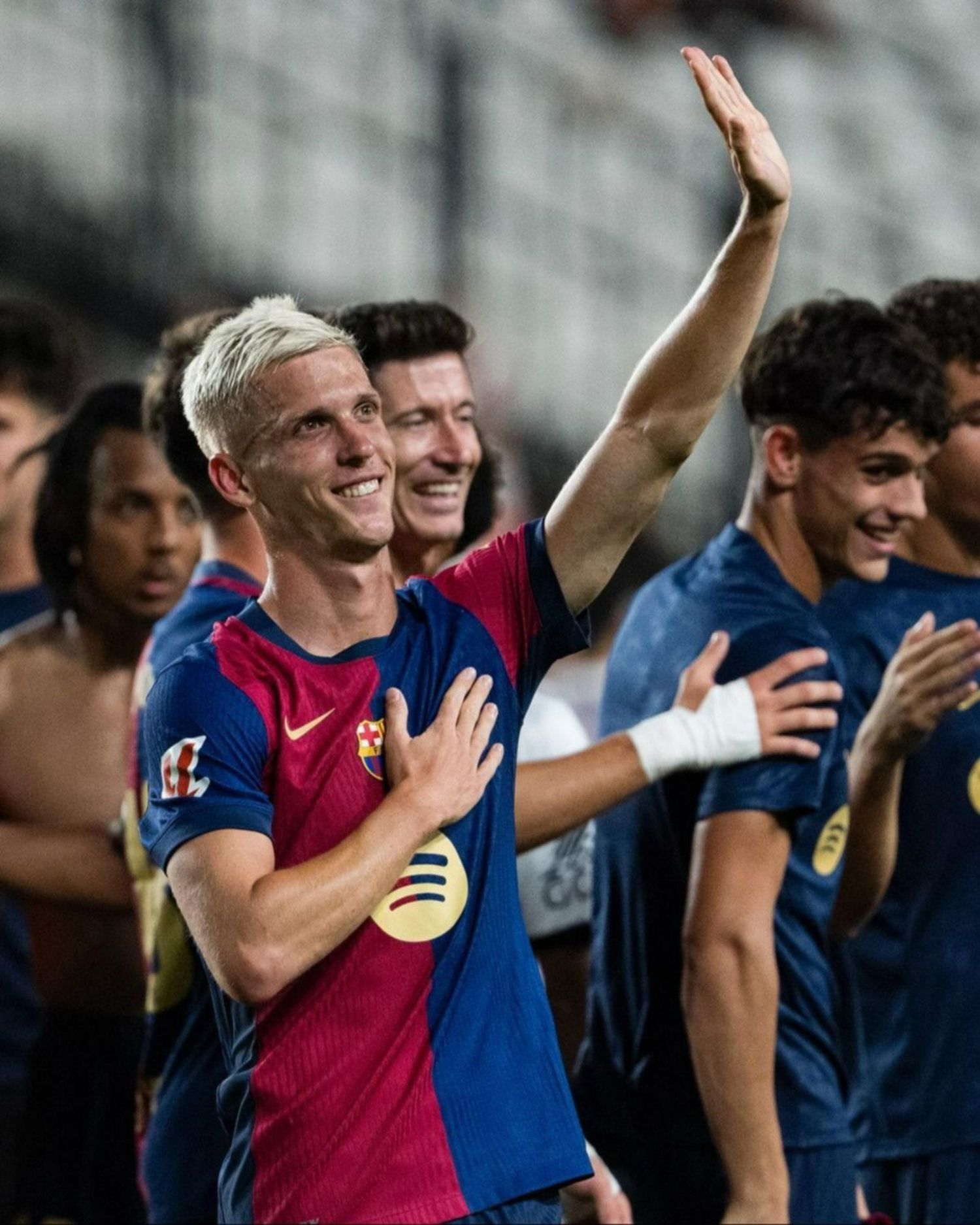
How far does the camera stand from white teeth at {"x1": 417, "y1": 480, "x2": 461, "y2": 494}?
368 centimetres

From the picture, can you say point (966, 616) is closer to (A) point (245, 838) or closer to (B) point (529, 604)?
(B) point (529, 604)

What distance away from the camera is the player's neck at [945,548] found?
13.3 feet

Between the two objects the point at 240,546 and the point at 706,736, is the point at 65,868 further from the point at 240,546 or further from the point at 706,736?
the point at 706,736

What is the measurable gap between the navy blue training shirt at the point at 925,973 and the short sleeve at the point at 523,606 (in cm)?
142

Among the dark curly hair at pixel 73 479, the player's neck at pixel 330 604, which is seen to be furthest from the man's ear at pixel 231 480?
the dark curly hair at pixel 73 479

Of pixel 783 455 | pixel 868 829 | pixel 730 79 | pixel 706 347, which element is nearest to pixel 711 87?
pixel 730 79

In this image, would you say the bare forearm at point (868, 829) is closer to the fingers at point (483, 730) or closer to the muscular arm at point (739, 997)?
the muscular arm at point (739, 997)

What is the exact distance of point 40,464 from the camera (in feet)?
16.8

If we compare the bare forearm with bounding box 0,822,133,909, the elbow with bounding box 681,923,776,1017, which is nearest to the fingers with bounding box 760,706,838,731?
the elbow with bounding box 681,923,776,1017

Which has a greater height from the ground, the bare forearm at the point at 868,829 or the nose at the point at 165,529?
the nose at the point at 165,529

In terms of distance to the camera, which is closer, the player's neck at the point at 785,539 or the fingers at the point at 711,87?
the fingers at the point at 711,87

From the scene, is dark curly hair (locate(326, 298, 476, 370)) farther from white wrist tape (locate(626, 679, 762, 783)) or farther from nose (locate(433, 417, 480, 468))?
white wrist tape (locate(626, 679, 762, 783))

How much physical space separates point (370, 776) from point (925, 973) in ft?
5.71

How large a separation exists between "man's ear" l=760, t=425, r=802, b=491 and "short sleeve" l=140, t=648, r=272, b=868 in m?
1.50
